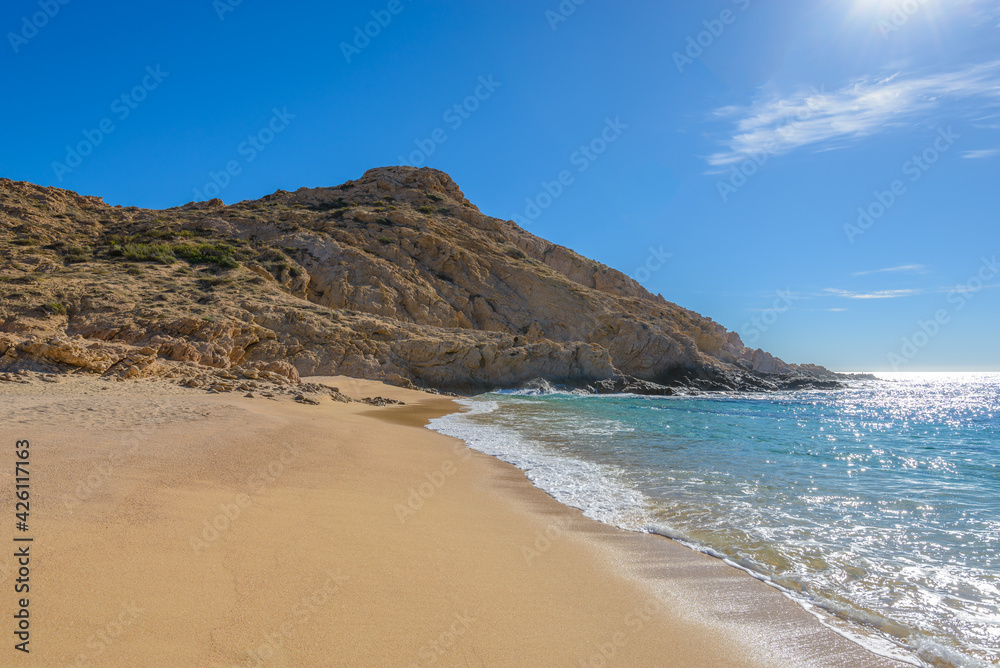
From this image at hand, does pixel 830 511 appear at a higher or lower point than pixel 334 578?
higher

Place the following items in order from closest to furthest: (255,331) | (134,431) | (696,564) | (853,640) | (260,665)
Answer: (260,665) → (853,640) → (696,564) → (134,431) → (255,331)

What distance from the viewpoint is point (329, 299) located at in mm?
30938

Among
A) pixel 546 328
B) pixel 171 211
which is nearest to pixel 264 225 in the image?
pixel 171 211

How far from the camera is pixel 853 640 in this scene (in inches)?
120

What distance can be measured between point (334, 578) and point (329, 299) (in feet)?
97.4

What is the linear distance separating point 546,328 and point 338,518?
34676mm

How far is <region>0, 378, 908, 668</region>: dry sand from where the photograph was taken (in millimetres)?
2320

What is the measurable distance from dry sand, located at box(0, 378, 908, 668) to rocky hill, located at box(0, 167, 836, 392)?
10.9m

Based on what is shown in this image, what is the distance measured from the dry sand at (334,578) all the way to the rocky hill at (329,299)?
35.7ft

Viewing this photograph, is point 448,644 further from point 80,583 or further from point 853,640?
point 853,640

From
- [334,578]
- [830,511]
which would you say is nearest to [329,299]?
[830,511]

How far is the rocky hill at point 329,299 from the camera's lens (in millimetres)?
18812

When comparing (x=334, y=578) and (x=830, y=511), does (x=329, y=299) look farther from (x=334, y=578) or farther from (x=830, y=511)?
(x=334, y=578)

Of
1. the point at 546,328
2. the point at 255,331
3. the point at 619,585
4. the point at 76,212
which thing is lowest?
the point at 619,585
